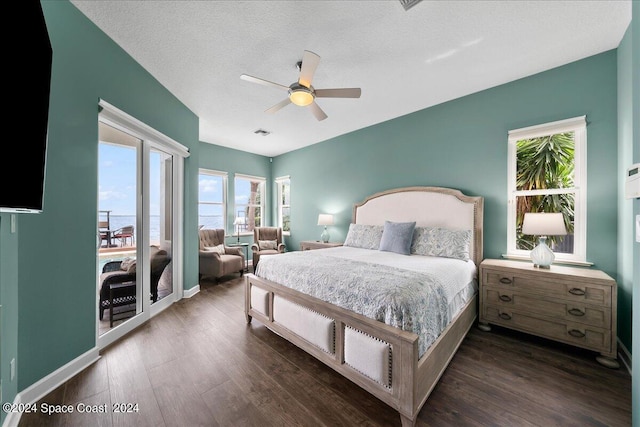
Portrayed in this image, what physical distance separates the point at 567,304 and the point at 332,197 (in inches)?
148

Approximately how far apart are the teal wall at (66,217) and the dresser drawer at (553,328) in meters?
3.96

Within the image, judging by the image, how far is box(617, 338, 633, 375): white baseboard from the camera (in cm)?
189

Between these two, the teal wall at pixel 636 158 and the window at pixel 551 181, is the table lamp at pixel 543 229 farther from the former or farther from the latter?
the teal wall at pixel 636 158

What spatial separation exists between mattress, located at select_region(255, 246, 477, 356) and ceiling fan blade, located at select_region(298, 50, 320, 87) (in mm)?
1813

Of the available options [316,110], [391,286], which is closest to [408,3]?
[316,110]

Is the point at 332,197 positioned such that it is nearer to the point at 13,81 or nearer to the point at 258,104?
the point at 258,104

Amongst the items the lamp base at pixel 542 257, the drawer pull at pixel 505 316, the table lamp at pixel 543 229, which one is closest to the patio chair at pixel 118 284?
the drawer pull at pixel 505 316

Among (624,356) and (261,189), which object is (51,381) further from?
(261,189)

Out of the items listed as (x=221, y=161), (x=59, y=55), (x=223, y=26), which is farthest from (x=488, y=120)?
(x=221, y=161)

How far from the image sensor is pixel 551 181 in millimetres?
2723

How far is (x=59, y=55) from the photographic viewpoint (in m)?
1.76

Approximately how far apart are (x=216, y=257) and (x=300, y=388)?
10.4ft

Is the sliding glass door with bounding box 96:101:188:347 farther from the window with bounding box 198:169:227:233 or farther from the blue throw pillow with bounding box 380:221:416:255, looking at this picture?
the blue throw pillow with bounding box 380:221:416:255

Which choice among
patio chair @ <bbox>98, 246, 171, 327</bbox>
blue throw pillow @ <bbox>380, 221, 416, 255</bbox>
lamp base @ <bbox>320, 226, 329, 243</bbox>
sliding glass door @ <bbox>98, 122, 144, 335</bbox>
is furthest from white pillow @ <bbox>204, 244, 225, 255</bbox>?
blue throw pillow @ <bbox>380, 221, 416, 255</bbox>
